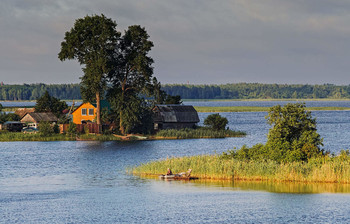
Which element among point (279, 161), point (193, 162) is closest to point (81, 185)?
point (193, 162)

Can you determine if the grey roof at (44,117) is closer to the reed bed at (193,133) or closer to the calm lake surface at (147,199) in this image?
the reed bed at (193,133)

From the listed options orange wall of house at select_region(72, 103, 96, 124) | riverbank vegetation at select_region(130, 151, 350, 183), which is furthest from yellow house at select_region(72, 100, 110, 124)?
riverbank vegetation at select_region(130, 151, 350, 183)

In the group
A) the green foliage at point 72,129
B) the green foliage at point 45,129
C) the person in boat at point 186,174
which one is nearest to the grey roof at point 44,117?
the green foliage at point 45,129

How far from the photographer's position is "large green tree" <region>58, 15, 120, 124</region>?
98750 millimetres

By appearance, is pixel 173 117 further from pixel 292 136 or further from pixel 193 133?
pixel 292 136

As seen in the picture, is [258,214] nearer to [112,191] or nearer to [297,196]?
[297,196]

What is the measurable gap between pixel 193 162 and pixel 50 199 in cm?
1432

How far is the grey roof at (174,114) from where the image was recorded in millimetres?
110312

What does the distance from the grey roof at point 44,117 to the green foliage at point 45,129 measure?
273 inches

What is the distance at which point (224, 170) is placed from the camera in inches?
2005

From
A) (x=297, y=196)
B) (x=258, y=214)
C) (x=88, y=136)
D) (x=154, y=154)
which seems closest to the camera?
(x=258, y=214)

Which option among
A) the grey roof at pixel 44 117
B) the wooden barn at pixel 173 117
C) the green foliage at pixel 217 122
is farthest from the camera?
the green foliage at pixel 217 122

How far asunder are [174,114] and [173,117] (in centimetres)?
80

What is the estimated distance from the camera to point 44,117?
111m
